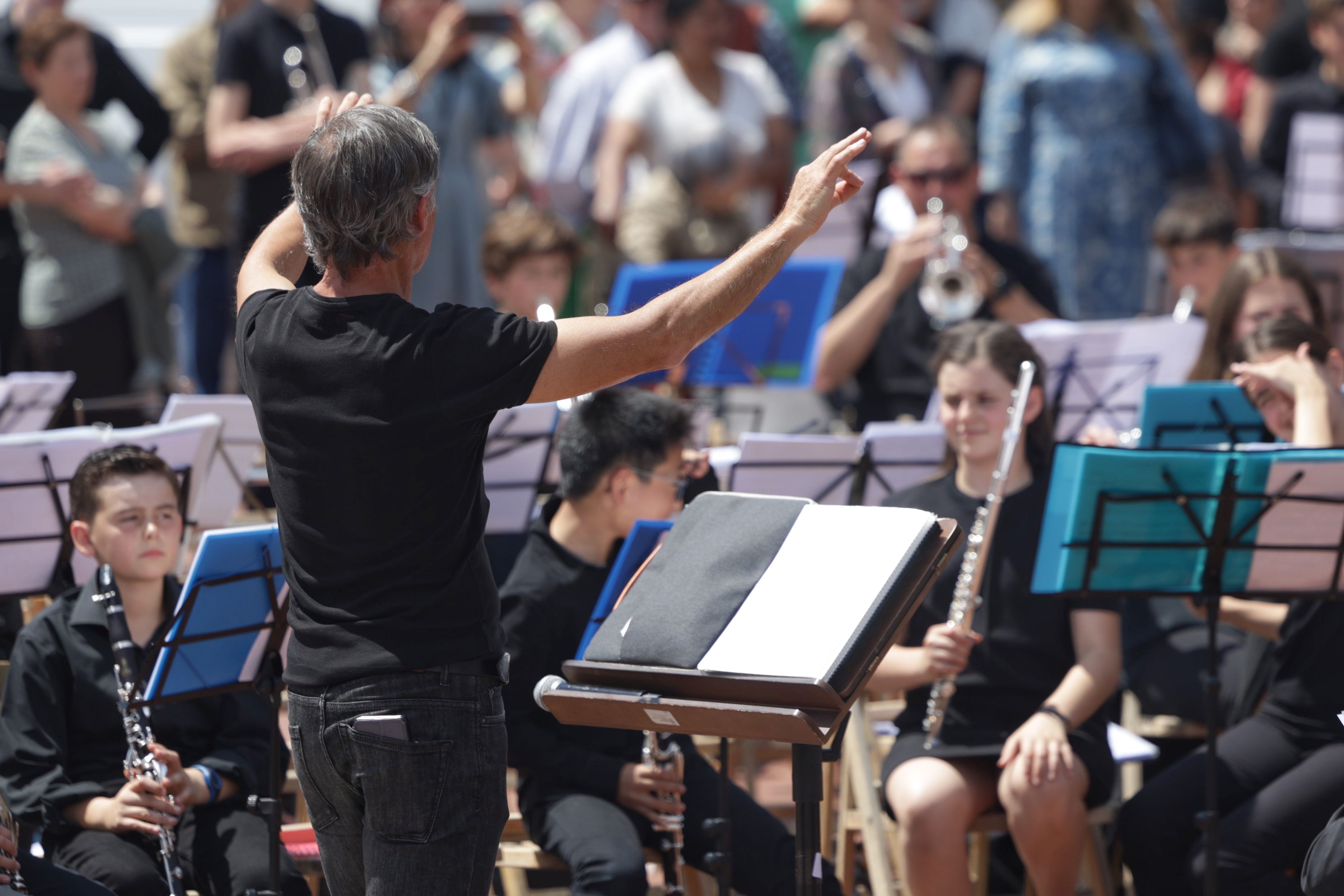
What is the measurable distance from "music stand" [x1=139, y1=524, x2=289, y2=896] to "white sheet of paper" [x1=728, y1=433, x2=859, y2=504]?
122 cm

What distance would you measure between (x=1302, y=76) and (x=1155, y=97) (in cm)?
84

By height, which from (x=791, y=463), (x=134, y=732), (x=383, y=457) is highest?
(x=383, y=457)

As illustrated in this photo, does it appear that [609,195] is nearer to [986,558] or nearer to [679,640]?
[986,558]

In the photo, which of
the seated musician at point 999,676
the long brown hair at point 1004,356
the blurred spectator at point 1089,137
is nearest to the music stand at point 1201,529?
the seated musician at point 999,676

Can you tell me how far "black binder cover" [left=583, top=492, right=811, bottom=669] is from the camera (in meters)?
2.62

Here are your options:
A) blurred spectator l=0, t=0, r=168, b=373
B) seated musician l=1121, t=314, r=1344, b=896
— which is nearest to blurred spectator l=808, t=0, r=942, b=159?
blurred spectator l=0, t=0, r=168, b=373

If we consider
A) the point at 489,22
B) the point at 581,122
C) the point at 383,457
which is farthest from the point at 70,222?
the point at 383,457

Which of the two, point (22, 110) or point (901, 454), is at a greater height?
point (22, 110)

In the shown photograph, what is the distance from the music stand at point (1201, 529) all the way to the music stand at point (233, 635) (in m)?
1.61

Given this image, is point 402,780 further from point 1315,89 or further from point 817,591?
point 1315,89

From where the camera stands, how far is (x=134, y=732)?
3.35m

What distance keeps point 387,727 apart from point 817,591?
0.72 metres

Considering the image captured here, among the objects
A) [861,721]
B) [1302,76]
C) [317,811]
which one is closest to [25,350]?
[861,721]

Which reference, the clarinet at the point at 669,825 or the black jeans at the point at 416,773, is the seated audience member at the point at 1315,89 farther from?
the black jeans at the point at 416,773
